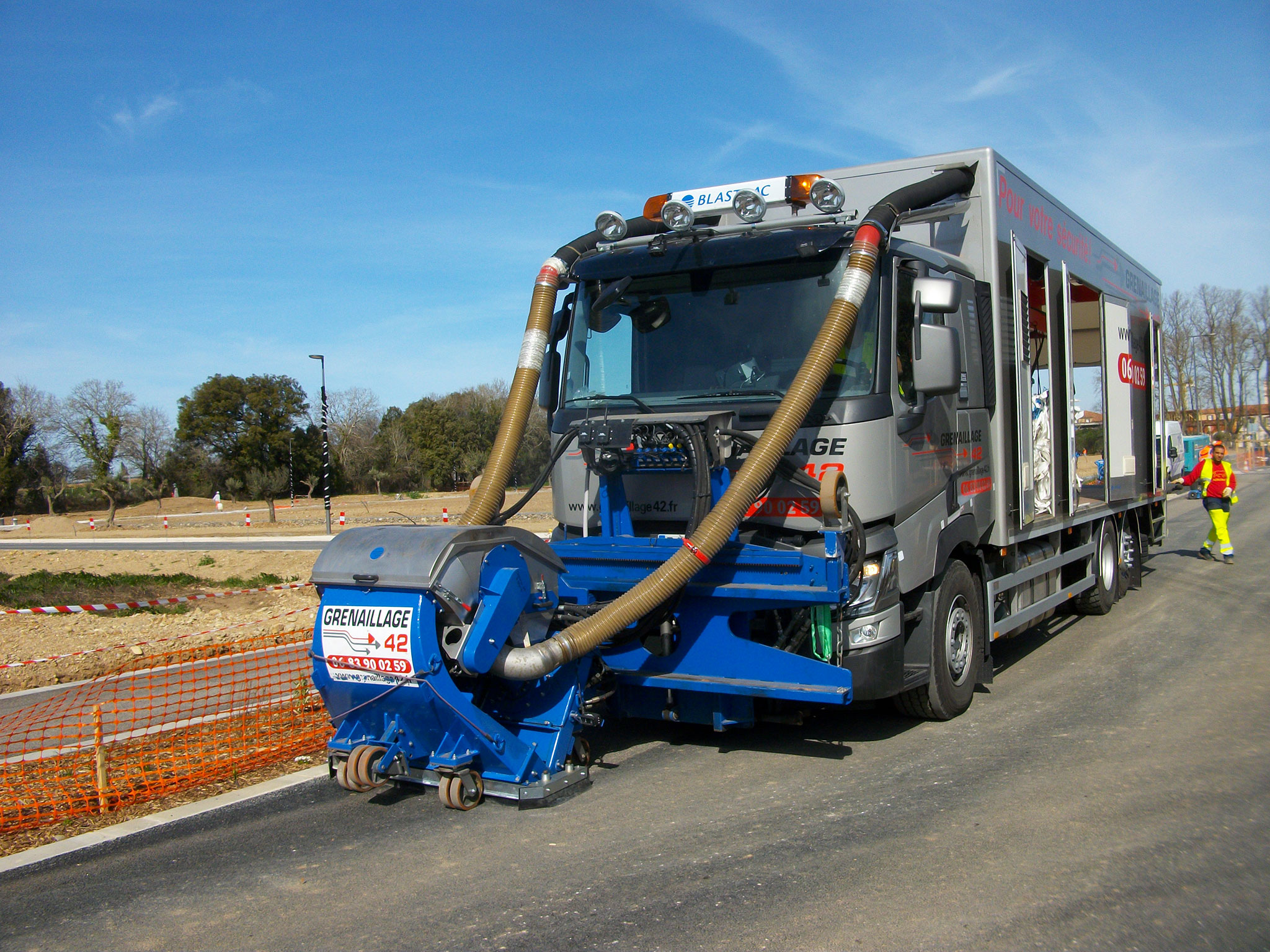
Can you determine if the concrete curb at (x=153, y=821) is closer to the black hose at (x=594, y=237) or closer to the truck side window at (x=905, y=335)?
the black hose at (x=594, y=237)

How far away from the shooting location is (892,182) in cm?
702

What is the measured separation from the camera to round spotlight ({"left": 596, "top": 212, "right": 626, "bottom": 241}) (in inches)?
245

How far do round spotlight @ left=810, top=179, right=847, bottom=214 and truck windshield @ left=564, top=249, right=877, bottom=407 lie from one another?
1.63 ft

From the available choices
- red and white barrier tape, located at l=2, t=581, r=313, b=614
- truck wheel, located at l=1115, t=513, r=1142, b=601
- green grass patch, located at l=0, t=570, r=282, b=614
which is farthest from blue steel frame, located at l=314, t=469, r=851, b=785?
green grass patch, located at l=0, t=570, r=282, b=614

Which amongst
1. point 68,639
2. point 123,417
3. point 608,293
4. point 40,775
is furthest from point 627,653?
point 123,417

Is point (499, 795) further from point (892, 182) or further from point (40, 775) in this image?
point (892, 182)

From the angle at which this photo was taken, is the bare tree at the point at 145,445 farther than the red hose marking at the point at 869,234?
Yes

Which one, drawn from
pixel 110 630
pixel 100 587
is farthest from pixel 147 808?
pixel 100 587

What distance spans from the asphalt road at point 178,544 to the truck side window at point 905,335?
20.0 metres

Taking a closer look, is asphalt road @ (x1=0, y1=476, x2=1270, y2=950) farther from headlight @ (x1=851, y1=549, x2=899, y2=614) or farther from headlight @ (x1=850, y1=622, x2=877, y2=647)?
headlight @ (x1=851, y1=549, x2=899, y2=614)

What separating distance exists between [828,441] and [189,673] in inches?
265

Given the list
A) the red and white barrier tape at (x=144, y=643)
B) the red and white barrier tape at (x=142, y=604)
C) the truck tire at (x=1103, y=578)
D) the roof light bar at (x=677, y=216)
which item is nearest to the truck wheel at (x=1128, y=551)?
the truck tire at (x=1103, y=578)

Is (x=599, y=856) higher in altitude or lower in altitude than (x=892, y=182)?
lower

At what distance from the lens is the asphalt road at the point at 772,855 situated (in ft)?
11.5
